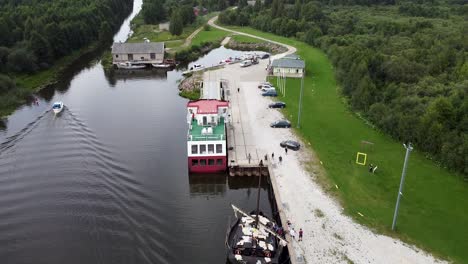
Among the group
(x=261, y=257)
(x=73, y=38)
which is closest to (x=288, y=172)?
(x=261, y=257)

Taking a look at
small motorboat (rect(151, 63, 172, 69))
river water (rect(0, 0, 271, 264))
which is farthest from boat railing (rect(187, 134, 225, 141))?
small motorboat (rect(151, 63, 172, 69))

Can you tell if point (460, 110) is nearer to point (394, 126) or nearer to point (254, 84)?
point (394, 126)

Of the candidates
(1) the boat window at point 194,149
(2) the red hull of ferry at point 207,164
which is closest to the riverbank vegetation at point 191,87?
(1) the boat window at point 194,149

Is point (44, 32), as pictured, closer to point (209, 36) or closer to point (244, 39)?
point (209, 36)

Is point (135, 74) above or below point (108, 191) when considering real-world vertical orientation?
above

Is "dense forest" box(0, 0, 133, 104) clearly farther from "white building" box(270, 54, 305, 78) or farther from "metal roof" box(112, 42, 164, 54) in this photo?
"white building" box(270, 54, 305, 78)

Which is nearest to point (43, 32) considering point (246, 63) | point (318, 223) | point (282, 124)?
point (246, 63)

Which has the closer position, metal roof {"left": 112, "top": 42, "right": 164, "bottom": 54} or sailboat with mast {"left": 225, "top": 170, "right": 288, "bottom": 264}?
sailboat with mast {"left": 225, "top": 170, "right": 288, "bottom": 264}
